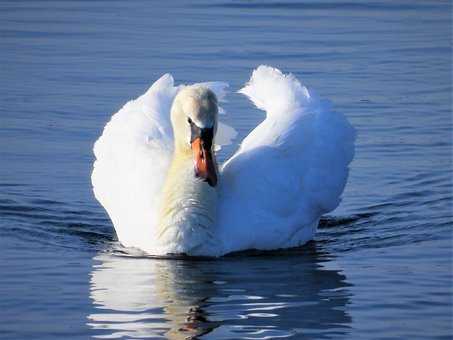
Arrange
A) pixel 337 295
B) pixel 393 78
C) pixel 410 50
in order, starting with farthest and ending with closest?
1. pixel 410 50
2. pixel 393 78
3. pixel 337 295

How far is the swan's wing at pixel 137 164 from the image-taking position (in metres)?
12.9

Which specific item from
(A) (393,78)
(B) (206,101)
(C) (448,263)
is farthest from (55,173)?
(A) (393,78)

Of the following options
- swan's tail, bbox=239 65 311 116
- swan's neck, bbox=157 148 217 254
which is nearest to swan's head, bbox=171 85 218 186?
swan's neck, bbox=157 148 217 254

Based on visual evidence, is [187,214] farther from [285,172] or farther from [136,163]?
[136,163]

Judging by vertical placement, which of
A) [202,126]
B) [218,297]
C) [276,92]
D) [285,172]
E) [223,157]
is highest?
[276,92]

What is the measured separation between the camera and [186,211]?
1248cm

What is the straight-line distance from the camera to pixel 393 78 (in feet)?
64.3

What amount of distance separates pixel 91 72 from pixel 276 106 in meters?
6.47

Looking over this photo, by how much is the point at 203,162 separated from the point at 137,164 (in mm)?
1384

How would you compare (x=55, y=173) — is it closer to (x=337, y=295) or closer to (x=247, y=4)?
(x=337, y=295)

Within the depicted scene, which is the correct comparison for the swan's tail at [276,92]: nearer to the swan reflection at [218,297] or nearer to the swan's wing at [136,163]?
the swan's wing at [136,163]

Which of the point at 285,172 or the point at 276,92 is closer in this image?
the point at 285,172

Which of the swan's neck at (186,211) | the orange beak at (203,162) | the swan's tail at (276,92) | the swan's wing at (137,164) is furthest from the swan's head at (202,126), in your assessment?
the swan's tail at (276,92)

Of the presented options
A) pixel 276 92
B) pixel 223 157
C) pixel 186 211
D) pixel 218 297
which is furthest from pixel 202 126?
pixel 223 157
